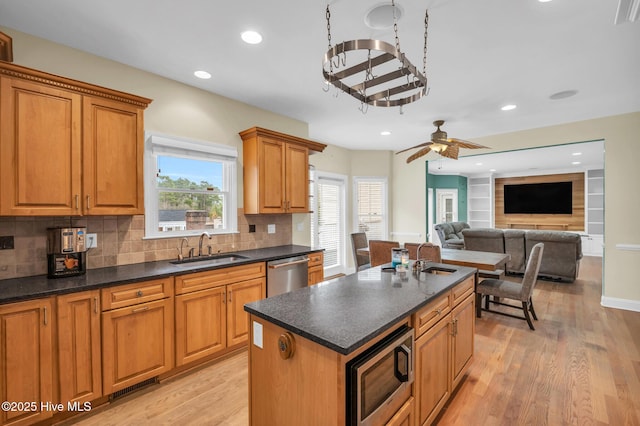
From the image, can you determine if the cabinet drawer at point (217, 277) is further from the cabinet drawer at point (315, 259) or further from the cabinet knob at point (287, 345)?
the cabinet knob at point (287, 345)

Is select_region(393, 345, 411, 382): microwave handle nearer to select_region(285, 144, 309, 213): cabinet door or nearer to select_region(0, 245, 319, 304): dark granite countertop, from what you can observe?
select_region(0, 245, 319, 304): dark granite countertop

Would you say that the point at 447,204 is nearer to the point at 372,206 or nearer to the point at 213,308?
the point at 372,206

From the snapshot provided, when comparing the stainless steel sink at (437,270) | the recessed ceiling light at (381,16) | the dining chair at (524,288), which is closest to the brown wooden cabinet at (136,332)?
the stainless steel sink at (437,270)

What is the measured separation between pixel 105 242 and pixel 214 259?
98cm

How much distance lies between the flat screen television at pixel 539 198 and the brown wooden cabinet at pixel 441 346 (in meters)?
8.91

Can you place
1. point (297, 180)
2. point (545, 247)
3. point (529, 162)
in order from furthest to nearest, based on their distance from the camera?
point (529, 162) → point (545, 247) → point (297, 180)

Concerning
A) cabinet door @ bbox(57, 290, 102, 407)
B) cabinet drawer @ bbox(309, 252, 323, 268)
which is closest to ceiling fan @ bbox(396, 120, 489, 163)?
cabinet drawer @ bbox(309, 252, 323, 268)

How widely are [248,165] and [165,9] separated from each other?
5.78 feet

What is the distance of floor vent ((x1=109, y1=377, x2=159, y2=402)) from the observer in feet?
7.30

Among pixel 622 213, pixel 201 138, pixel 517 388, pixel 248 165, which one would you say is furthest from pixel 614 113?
pixel 201 138

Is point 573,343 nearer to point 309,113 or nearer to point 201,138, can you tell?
point 309,113

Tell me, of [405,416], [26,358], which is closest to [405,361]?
[405,416]

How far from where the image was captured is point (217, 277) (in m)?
2.68

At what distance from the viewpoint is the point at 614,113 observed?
4.11 meters
